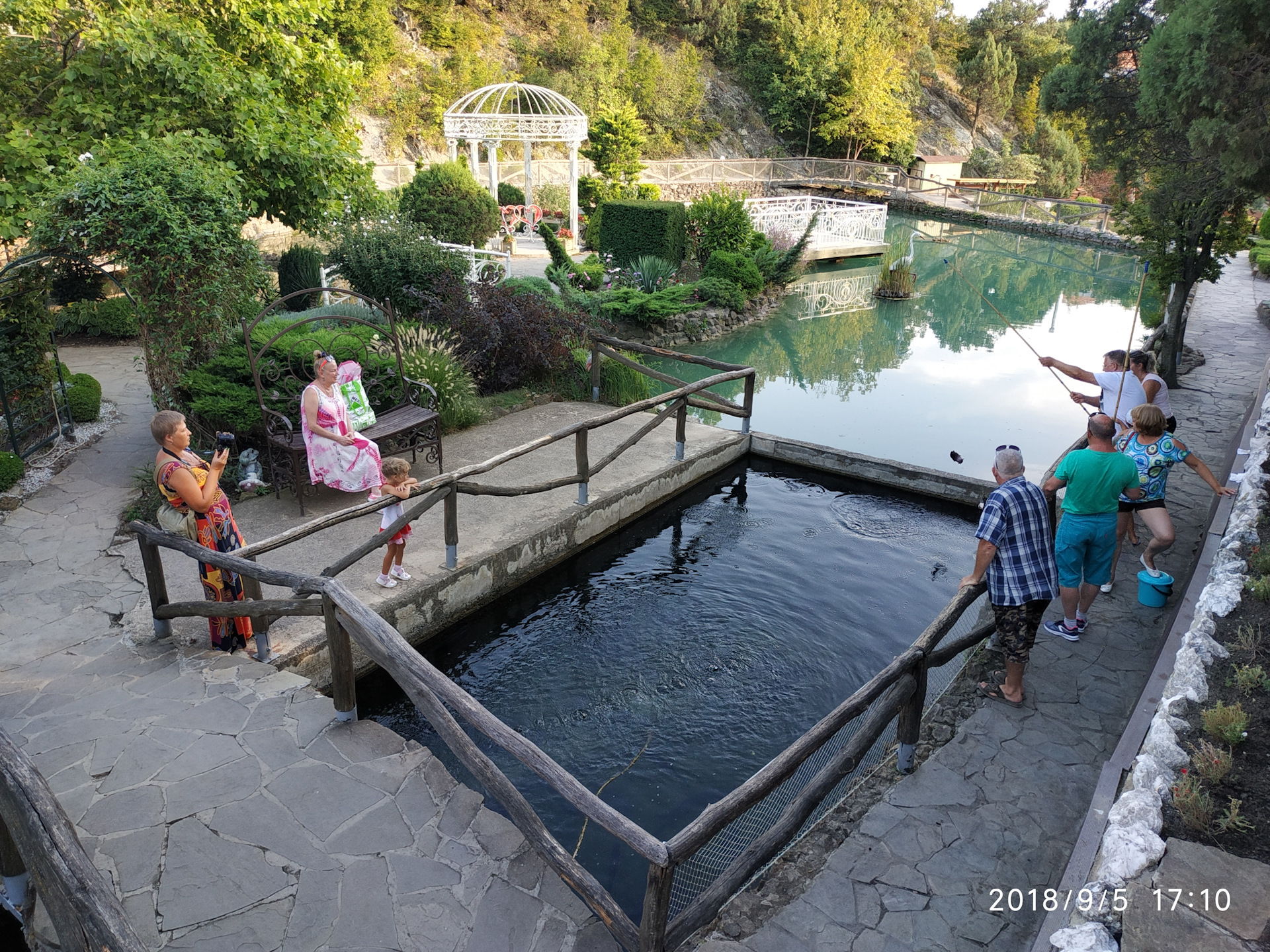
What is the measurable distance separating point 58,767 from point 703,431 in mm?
6778

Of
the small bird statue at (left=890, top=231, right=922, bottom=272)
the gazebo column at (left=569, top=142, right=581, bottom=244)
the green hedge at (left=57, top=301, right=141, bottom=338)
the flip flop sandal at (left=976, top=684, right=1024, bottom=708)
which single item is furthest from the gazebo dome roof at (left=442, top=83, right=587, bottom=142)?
the flip flop sandal at (left=976, top=684, right=1024, bottom=708)

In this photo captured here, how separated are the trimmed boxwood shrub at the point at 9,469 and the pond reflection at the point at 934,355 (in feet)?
23.0

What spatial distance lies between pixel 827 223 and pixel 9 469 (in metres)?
20.9

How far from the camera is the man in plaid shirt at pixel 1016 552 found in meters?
4.18

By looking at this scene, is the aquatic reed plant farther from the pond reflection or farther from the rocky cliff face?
the rocky cliff face

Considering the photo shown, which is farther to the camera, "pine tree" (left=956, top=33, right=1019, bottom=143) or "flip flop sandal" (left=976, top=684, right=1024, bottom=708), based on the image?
"pine tree" (left=956, top=33, right=1019, bottom=143)

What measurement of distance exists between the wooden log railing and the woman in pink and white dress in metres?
1.67

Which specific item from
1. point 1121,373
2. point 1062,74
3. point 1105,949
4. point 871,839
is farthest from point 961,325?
point 1105,949

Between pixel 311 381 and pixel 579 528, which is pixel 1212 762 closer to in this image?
pixel 579 528

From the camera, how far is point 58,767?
3559 mm

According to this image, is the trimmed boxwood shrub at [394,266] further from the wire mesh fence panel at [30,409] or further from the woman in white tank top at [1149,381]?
the woman in white tank top at [1149,381]

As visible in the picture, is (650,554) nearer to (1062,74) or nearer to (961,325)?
(1062,74)

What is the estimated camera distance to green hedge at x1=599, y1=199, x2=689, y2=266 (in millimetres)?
16344

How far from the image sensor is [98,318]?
1175 centimetres
